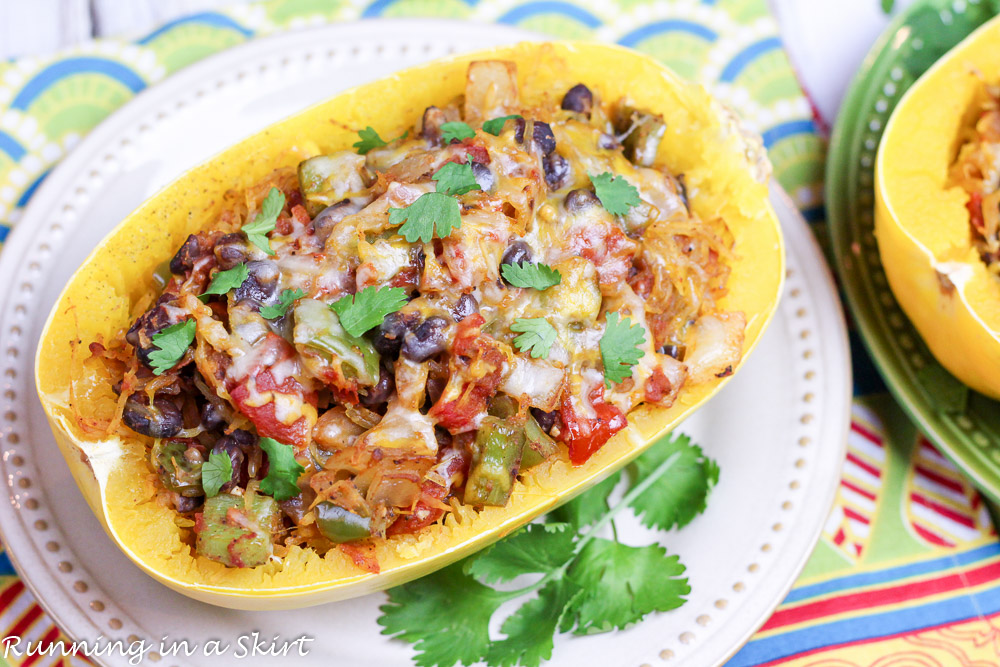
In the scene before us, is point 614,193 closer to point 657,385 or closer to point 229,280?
point 657,385

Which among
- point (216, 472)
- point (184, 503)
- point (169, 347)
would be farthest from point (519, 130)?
point (184, 503)

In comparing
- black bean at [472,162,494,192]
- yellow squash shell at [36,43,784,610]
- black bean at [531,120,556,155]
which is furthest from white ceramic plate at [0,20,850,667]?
black bean at [472,162,494,192]

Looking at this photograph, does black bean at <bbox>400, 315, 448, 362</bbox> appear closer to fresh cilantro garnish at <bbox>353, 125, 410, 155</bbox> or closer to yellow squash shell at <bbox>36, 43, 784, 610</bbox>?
yellow squash shell at <bbox>36, 43, 784, 610</bbox>

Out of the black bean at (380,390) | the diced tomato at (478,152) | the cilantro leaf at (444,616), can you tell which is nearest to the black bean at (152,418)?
the black bean at (380,390)

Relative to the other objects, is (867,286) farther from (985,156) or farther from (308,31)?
(308,31)

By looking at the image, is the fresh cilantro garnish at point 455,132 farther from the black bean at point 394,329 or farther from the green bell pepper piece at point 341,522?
the green bell pepper piece at point 341,522

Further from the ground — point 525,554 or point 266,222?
point 266,222
